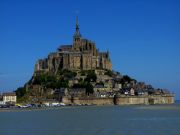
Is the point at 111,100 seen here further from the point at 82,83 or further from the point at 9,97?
the point at 9,97

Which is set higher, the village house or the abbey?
the abbey

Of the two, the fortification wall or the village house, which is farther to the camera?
the fortification wall

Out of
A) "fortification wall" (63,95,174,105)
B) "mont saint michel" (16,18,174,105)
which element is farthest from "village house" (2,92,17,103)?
"fortification wall" (63,95,174,105)

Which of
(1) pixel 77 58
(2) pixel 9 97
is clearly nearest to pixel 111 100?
(1) pixel 77 58

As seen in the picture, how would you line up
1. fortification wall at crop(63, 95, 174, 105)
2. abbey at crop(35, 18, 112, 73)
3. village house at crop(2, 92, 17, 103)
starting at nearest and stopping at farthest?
1. village house at crop(2, 92, 17, 103)
2. fortification wall at crop(63, 95, 174, 105)
3. abbey at crop(35, 18, 112, 73)

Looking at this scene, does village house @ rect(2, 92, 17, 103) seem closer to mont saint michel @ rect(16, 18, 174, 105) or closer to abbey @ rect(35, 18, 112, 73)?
mont saint michel @ rect(16, 18, 174, 105)

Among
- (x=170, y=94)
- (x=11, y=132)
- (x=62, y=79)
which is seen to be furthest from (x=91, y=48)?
(x=11, y=132)

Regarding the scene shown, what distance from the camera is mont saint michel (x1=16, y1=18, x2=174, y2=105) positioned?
135125 millimetres

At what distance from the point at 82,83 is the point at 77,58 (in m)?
10.2

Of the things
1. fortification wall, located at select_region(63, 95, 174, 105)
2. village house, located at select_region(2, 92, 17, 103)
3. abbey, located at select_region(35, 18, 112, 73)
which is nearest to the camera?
village house, located at select_region(2, 92, 17, 103)

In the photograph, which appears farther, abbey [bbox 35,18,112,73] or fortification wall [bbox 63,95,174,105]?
abbey [bbox 35,18,112,73]

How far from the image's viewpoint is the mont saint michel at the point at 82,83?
135m

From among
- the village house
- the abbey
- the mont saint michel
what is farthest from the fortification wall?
the village house

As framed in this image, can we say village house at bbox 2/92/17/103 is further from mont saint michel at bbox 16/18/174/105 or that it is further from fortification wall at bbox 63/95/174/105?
fortification wall at bbox 63/95/174/105
